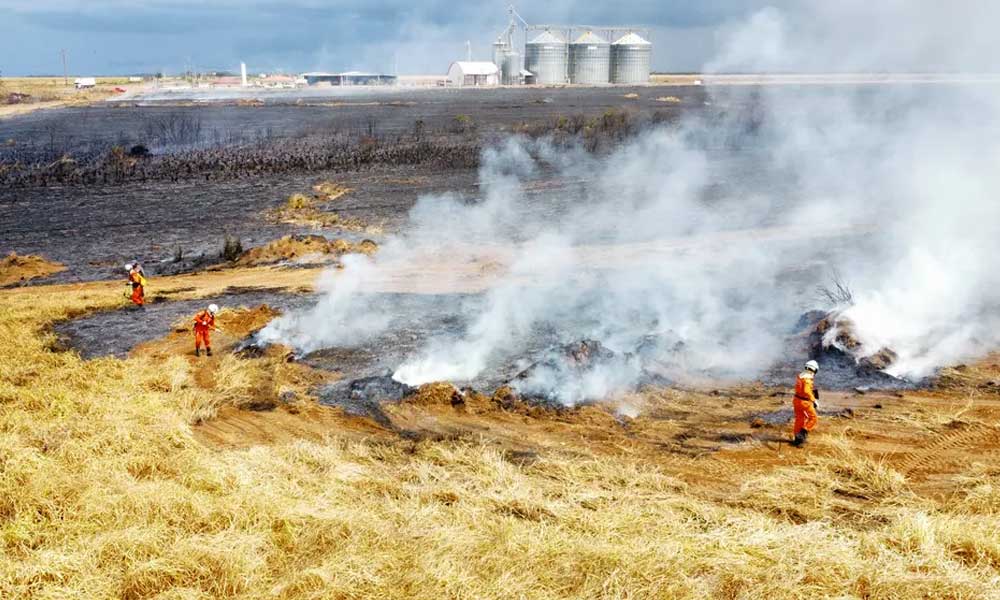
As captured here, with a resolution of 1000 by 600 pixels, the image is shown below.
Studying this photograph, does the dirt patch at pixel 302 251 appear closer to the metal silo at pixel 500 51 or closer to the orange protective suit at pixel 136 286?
the orange protective suit at pixel 136 286

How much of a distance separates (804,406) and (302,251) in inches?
718

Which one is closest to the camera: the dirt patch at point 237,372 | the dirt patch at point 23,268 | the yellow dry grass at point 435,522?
the yellow dry grass at point 435,522

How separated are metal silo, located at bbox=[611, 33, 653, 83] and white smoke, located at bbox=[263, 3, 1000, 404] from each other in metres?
78.6

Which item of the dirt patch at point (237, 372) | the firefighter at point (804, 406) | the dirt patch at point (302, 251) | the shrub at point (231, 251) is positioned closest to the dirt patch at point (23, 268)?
the shrub at point (231, 251)

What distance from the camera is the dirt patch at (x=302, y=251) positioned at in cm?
2355

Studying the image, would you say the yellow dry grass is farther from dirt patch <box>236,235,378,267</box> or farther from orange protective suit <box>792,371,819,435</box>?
dirt patch <box>236,235,378,267</box>

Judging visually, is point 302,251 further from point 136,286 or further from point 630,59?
point 630,59

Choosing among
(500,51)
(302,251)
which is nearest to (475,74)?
(500,51)

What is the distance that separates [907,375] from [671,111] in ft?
179

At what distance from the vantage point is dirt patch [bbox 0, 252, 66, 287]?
873 inches

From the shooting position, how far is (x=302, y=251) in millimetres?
24094

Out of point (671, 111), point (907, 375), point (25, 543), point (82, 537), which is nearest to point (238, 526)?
point (82, 537)

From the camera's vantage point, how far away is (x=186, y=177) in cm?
3994

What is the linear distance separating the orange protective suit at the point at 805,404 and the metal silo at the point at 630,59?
382 feet
